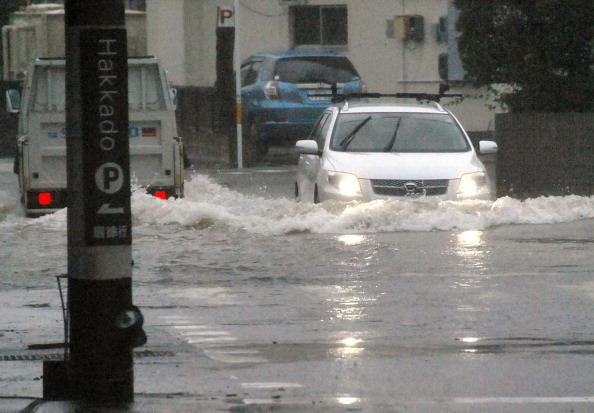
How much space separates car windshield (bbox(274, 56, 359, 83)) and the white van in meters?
8.80

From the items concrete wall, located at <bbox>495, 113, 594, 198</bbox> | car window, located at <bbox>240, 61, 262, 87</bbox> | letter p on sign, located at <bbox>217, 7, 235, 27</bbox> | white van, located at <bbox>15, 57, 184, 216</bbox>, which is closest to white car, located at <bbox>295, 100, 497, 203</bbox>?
white van, located at <bbox>15, 57, 184, 216</bbox>

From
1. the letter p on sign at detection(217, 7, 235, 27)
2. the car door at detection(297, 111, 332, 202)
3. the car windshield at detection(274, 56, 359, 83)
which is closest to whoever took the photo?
the car door at detection(297, 111, 332, 202)

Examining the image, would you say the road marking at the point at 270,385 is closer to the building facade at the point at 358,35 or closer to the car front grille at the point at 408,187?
the car front grille at the point at 408,187

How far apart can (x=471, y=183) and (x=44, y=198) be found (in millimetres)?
5107

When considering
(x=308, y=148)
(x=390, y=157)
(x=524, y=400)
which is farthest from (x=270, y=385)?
(x=308, y=148)

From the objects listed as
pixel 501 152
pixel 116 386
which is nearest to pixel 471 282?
pixel 116 386

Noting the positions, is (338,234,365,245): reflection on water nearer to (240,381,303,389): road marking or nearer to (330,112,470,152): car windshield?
(330,112,470,152): car windshield

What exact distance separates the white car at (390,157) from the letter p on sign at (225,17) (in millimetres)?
7192

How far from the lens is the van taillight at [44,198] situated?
16.4 m

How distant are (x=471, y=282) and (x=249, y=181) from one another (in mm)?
11252

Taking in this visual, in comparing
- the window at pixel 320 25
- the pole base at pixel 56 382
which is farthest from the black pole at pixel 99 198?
the window at pixel 320 25

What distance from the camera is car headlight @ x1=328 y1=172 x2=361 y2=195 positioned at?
1555cm

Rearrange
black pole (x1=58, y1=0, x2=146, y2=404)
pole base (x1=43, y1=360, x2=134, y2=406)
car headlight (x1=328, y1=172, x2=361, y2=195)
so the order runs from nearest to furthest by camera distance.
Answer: black pole (x1=58, y1=0, x2=146, y2=404) → pole base (x1=43, y1=360, x2=134, y2=406) → car headlight (x1=328, y1=172, x2=361, y2=195)

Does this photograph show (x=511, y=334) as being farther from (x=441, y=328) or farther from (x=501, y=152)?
(x=501, y=152)
